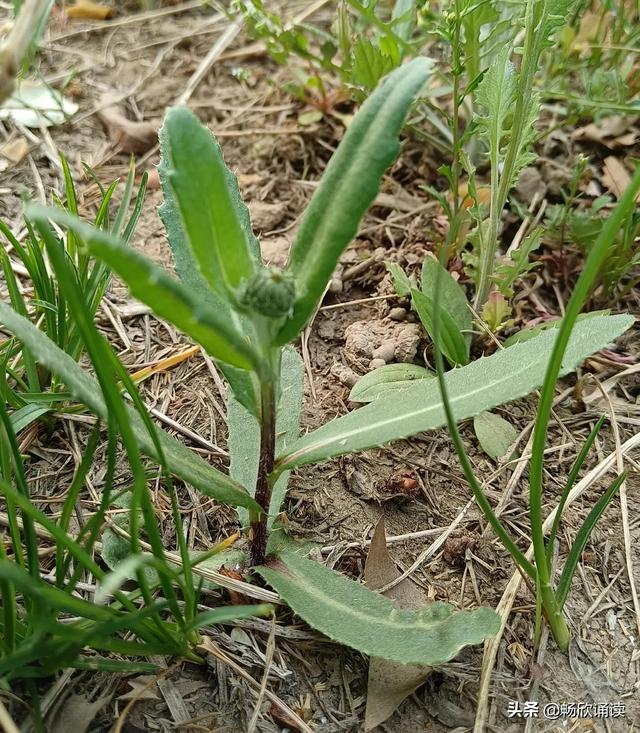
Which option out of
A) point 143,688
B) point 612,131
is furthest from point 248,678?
point 612,131

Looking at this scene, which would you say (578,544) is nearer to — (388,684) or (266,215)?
(388,684)

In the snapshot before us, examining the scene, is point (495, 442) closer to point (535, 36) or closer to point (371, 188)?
point (371, 188)

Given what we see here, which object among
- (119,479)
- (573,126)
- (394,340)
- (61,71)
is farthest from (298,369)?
(61,71)

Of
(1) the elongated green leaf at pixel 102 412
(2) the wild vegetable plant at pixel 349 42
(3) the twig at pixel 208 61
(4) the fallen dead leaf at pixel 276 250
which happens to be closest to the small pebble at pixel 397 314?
(4) the fallen dead leaf at pixel 276 250

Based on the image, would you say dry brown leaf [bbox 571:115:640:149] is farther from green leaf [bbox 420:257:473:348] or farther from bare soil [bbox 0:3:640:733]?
green leaf [bbox 420:257:473:348]

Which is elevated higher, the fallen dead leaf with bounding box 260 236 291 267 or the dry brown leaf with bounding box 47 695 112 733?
the fallen dead leaf with bounding box 260 236 291 267

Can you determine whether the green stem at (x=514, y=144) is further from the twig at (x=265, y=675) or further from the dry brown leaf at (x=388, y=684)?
the twig at (x=265, y=675)

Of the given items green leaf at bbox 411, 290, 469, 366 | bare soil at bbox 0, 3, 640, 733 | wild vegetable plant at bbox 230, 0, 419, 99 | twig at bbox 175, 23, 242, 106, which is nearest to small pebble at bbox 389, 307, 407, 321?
bare soil at bbox 0, 3, 640, 733
